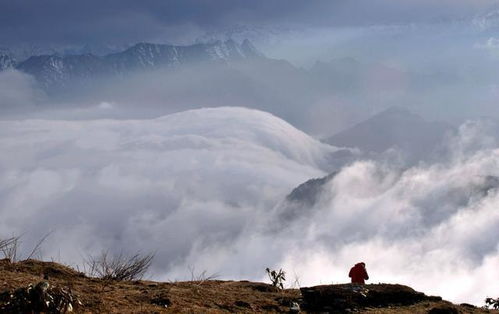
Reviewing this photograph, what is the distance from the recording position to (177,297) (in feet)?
50.5

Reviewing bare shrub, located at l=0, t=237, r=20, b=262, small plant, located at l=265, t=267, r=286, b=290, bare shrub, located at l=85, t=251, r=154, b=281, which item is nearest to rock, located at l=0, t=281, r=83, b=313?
bare shrub, located at l=0, t=237, r=20, b=262

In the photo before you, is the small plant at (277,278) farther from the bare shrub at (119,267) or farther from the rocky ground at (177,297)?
the bare shrub at (119,267)

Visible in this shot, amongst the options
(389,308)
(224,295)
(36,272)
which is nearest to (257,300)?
(224,295)

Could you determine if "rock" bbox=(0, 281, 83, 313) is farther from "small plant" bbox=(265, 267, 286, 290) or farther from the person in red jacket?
the person in red jacket

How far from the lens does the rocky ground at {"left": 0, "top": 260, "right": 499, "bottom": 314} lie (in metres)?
12.3

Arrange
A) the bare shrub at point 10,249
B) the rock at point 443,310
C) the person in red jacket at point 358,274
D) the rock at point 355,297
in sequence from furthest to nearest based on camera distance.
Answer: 1. the person in red jacket at point 358,274
2. the bare shrub at point 10,249
3. the rock at point 355,297
4. the rock at point 443,310

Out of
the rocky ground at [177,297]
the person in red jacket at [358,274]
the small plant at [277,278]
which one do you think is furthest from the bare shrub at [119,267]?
the person in red jacket at [358,274]

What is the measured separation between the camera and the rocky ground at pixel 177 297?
40.2 feet

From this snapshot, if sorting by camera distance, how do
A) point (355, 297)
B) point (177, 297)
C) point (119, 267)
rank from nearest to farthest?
point (177, 297)
point (355, 297)
point (119, 267)

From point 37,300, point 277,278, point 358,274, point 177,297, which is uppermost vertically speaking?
point 358,274

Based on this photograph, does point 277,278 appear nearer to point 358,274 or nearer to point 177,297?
point 177,297

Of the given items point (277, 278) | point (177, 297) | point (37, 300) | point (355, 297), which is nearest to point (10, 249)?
point (177, 297)

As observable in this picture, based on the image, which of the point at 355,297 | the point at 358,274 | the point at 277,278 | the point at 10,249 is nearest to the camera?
the point at 355,297

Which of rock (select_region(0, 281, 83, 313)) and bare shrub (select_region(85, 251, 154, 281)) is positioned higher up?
bare shrub (select_region(85, 251, 154, 281))
